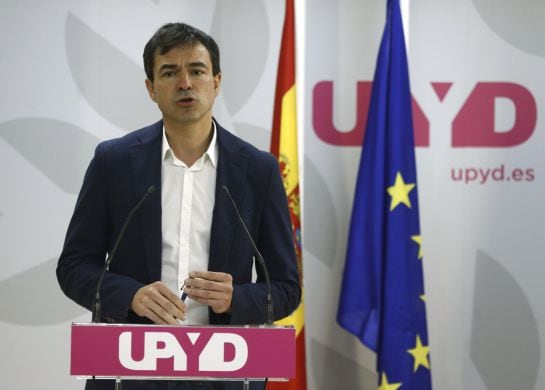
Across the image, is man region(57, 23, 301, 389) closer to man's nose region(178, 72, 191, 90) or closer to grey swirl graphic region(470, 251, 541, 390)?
man's nose region(178, 72, 191, 90)

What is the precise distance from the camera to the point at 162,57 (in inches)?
71.8

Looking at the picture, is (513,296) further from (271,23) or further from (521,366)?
(271,23)

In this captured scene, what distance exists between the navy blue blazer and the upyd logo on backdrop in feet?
6.60

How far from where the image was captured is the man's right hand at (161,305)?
59.8 inches

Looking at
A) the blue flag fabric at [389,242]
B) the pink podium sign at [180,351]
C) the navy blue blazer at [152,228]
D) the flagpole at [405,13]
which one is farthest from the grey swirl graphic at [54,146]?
the pink podium sign at [180,351]

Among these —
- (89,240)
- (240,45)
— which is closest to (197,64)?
(89,240)

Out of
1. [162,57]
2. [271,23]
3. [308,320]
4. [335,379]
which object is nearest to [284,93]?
[271,23]

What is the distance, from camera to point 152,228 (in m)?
1.75

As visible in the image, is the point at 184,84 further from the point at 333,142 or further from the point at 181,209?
the point at 333,142

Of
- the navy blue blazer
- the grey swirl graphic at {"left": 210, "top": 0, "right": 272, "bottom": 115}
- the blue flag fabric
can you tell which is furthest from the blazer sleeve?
the grey swirl graphic at {"left": 210, "top": 0, "right": 272, "bottom": 115}

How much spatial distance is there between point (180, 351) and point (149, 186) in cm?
49

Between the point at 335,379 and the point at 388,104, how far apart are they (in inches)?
57.6

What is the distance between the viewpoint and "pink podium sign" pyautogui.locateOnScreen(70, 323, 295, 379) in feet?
4.66

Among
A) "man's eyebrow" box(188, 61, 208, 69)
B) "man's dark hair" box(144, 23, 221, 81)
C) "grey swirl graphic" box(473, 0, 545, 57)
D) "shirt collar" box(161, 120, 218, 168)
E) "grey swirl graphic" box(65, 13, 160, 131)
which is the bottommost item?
"shirt collar" box(161, 120, 218, 168)
